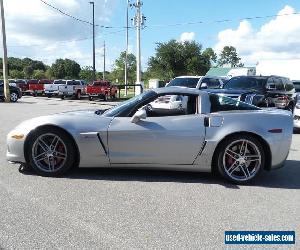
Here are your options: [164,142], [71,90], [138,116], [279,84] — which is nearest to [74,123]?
[138,116]

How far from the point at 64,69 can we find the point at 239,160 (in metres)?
108

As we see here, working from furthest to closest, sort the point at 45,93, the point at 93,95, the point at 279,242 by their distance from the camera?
the point at 45,93 < the point at 93,95 < the point at 279,242

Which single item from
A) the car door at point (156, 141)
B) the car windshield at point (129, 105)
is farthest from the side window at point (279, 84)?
the car door at point (156, 141)

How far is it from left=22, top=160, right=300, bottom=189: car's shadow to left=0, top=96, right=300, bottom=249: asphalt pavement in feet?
0.05

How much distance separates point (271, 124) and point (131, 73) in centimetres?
9878

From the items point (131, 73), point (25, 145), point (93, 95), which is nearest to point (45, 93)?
point (93, 95)

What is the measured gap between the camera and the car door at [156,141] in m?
5.80

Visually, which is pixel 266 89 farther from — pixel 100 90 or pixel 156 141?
pixel 100 90

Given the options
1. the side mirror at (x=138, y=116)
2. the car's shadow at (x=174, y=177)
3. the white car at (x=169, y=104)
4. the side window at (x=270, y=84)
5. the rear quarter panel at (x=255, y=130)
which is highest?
the side window at (x=270, y=84)

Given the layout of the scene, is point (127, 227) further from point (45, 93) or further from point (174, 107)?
point (45, 93)

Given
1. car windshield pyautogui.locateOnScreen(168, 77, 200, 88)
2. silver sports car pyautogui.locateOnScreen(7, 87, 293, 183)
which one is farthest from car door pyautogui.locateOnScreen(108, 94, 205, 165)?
car windshield pyautogui.locateOnScreen(168, 77, 200, 88)

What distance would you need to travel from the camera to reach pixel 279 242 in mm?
3842

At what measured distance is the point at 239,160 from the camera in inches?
230

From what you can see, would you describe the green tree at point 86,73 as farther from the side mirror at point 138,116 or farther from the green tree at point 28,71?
the side mirror at point 138,116
